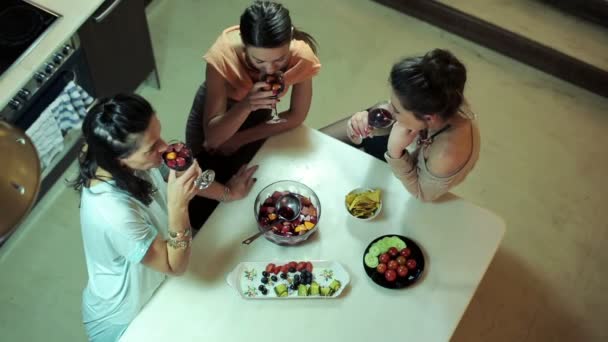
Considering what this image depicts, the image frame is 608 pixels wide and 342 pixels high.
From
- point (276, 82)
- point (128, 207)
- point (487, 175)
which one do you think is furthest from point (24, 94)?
point (487, 175)

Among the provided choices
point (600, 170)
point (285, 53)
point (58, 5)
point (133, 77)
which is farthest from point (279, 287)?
point (600, 170)

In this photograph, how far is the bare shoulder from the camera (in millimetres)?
2021

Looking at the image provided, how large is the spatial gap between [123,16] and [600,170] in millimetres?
2477

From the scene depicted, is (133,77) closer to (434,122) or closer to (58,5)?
(58,5)

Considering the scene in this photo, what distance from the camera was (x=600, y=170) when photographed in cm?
334

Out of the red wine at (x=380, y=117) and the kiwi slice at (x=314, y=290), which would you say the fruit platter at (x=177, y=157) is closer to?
the kiwi slice at (x=314, y=290)

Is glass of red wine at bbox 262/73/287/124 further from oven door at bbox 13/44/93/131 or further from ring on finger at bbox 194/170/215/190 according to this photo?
oven door at bbox 13/44/93/131

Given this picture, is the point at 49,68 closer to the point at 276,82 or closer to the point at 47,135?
the point at 47,135

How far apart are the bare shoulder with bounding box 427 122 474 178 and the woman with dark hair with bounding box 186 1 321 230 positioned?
550 mm

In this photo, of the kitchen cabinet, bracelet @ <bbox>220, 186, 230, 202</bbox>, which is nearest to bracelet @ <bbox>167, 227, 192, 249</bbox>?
bracelet @ <bbox>220, 186, 230, 202</bbox>

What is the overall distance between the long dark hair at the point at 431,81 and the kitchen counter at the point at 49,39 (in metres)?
1.30

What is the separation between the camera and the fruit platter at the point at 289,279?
78.2 inches

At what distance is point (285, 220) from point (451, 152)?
57 centimetres

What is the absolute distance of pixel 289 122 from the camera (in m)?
2.35
